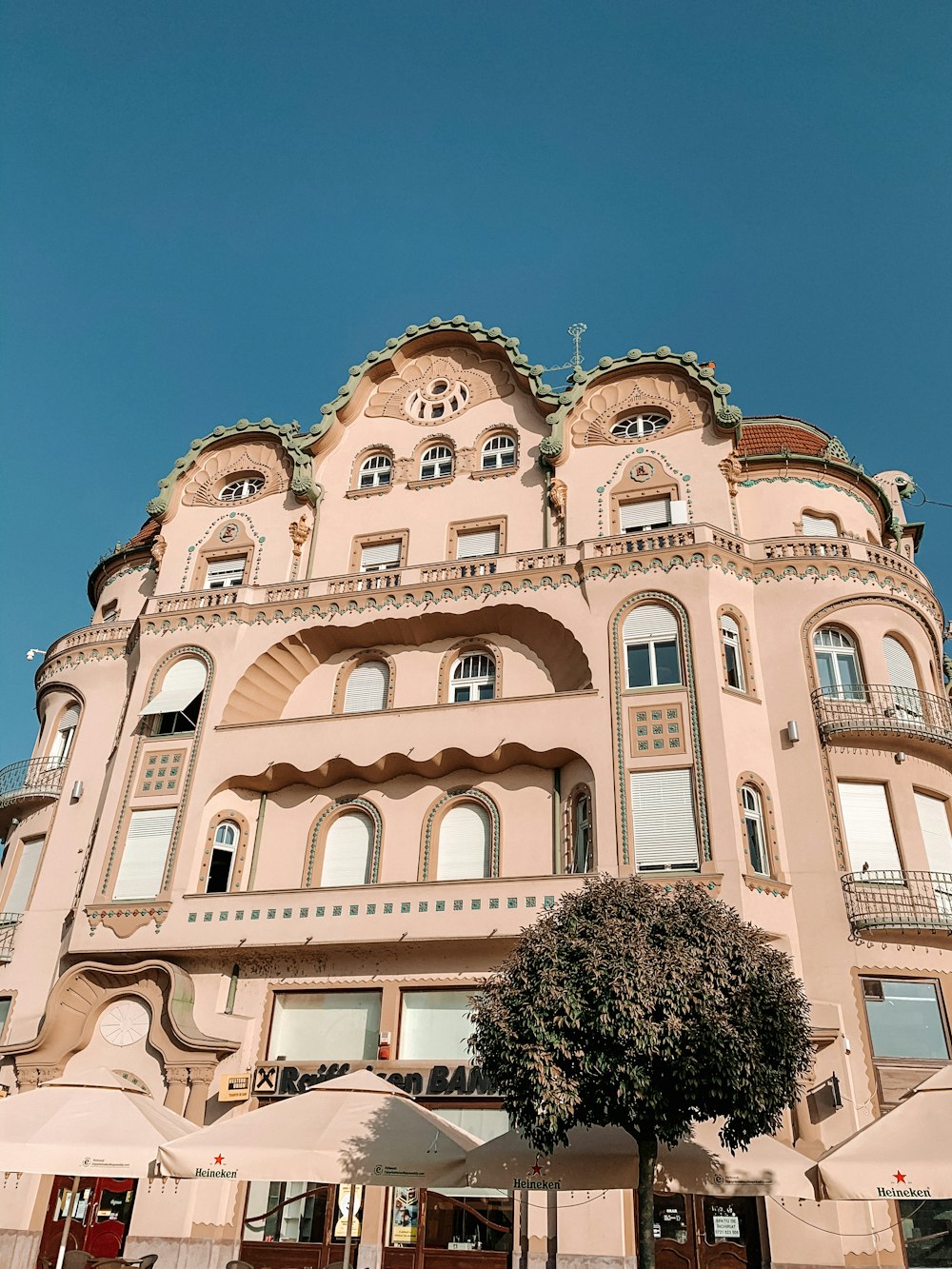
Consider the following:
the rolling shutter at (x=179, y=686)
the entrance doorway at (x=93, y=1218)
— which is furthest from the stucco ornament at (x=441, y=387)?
the entrance doorway at (x=93, y=1218)

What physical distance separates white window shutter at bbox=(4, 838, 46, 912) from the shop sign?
340 inches

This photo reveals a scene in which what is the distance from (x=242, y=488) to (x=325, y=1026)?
1600cm

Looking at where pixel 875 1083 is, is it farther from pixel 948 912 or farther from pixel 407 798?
pixel 407 798

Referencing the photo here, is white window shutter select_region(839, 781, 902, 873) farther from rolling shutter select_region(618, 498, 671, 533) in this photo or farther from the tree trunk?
the tree trunk

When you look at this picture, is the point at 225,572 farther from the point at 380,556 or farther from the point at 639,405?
the point at 639,405

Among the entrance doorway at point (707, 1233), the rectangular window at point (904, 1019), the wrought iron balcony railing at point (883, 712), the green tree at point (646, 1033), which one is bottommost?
the entrance doorway at point (707, 1233)

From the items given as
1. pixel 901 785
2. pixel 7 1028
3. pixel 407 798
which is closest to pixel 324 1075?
pixel 407 798

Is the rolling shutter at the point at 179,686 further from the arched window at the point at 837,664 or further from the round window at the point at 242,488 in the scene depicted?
the arched window at the point at 837,664

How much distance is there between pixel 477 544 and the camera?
90.3 ft

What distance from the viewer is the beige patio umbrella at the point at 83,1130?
13953mm

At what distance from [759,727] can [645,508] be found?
22.0 ft

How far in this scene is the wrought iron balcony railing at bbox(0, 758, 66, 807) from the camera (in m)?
27.4

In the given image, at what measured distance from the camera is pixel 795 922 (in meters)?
20.5

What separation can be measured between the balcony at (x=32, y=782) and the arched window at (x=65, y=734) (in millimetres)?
133
